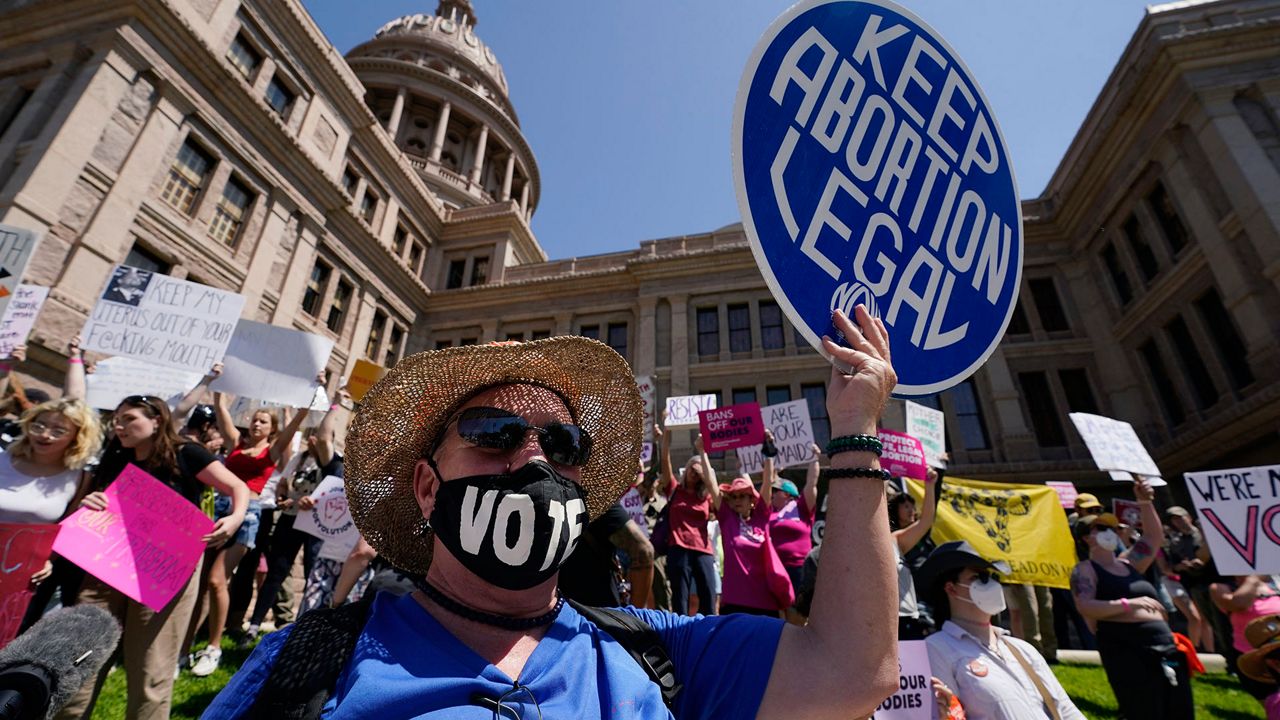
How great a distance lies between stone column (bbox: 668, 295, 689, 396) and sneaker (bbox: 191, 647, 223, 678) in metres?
18.8

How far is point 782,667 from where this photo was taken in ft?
4.57

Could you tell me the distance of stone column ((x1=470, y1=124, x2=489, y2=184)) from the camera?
37.9m

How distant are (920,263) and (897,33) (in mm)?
802

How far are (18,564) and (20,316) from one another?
18.7 ft

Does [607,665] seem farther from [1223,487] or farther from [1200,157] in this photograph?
[1200,157]

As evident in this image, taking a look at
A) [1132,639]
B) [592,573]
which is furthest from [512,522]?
[1132,639]

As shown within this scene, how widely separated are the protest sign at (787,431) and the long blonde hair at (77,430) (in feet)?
27.6

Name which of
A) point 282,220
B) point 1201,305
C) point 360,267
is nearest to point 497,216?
point 360,267

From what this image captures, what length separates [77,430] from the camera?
11.2 ft

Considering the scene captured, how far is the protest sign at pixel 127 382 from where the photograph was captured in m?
6.80

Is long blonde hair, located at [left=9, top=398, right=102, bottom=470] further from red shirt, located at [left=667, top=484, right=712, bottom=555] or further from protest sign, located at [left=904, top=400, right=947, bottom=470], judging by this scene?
→ protest sign, located at [left=904, top=400, right=947, bottom=470]

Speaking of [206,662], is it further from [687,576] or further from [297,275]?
[297,275]

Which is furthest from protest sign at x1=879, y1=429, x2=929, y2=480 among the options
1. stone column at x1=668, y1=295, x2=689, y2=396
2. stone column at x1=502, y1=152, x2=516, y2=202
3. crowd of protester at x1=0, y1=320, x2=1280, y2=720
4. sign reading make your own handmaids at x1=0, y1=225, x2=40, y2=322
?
stone column at x1=502, y1=152, x2=516, y2=202

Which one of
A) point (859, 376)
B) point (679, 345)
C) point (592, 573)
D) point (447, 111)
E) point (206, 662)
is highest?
point (447, 111)
